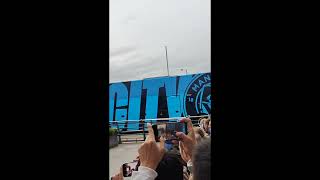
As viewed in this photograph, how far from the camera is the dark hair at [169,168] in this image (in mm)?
1083

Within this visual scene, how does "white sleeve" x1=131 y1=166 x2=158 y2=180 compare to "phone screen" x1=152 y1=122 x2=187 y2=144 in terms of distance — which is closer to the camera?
"white sleeve" x1=131 y1=166 x2=158 y2=180

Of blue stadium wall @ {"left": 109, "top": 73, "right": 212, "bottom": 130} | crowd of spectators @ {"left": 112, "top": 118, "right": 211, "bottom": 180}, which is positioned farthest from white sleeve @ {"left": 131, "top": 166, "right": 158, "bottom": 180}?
blue stadium wall @ {"left": 109, "top": 73, "right": 212, "bottom": 130}

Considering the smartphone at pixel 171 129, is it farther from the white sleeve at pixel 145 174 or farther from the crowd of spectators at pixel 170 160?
the white sleeve at pixel 145 174

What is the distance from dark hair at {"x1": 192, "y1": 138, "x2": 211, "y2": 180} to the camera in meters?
0.78

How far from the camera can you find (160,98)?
1114 centimetres

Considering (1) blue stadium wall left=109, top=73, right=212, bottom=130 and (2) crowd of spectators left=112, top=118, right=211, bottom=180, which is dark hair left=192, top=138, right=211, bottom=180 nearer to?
(2) crowd of spectators left=112, top=118, right=211, bottom=180

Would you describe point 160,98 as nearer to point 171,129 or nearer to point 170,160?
point 171,129

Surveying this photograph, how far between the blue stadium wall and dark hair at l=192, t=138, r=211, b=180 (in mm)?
9059

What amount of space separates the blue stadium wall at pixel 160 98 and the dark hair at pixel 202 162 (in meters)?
9.06

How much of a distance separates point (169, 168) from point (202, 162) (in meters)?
0.38

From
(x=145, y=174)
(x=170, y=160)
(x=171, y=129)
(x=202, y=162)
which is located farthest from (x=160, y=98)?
(x=202, y=162)
